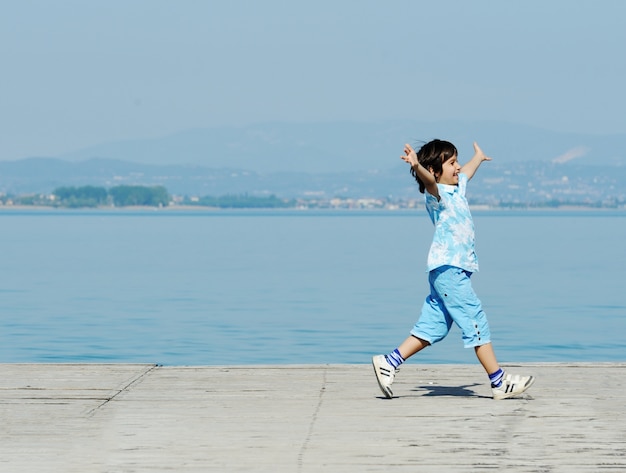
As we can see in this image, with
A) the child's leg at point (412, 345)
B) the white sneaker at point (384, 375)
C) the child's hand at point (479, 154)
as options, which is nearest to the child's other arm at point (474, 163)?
the child's hand at point (479, 154)

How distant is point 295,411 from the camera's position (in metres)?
7.67

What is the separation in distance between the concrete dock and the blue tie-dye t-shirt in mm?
851

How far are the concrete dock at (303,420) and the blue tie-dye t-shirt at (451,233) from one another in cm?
85

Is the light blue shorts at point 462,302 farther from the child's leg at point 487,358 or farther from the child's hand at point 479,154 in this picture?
the child's hand at point 479,154

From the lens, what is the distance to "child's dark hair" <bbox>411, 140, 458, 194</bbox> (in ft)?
27.2

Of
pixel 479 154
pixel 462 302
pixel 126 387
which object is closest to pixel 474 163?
pixel 479 154

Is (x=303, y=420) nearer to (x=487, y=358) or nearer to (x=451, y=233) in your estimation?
(x=487, y=358)

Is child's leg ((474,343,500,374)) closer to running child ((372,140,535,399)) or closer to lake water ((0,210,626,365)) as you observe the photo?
running child ((372,140,535,399))

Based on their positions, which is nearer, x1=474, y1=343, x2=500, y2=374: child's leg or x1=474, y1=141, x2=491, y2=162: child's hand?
x1=474, y1=343, x2=500, y2=374: child's leg

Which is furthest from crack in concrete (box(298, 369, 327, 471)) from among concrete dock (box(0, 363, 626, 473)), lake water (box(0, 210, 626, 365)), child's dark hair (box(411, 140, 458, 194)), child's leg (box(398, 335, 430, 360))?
lake water (box(0, 210, 626, 365))

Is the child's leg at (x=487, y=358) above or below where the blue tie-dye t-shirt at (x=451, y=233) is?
below

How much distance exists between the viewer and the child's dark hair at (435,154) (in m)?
8.30

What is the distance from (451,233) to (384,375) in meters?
0.98

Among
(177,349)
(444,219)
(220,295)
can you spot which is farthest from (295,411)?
(220,295)
